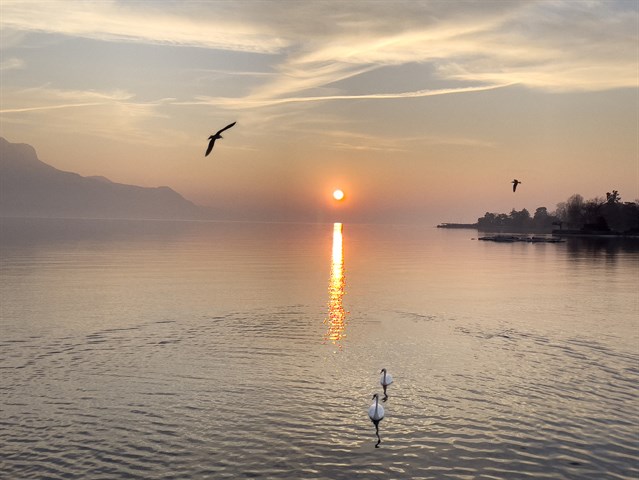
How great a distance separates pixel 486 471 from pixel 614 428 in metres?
7.41

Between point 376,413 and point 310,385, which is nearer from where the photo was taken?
point 376,413

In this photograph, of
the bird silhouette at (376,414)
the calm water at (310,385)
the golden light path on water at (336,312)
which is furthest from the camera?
the golden light path on water at (336,312)

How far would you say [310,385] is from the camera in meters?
28.6

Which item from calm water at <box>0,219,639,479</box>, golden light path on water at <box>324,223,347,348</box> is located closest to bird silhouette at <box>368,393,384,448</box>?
calm water at <box>0,219,639,479</box>

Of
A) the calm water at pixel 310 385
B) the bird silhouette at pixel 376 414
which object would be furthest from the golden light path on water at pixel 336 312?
the bird silhouette at pixel 376 414

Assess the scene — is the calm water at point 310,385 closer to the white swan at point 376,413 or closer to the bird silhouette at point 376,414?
the bird silhouette at point 376,414

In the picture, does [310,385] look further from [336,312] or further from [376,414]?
[336,312]

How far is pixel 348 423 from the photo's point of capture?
23.3 m

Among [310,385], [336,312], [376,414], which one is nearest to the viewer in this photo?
[376,414]

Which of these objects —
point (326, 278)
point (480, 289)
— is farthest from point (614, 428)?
point (326, 278)

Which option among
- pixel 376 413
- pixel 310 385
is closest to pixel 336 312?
pixel 310 385

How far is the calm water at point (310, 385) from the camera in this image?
65.8ft

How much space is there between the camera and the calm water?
20047mm

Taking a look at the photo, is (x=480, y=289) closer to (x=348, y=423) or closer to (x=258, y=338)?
(x=258, y=338)
